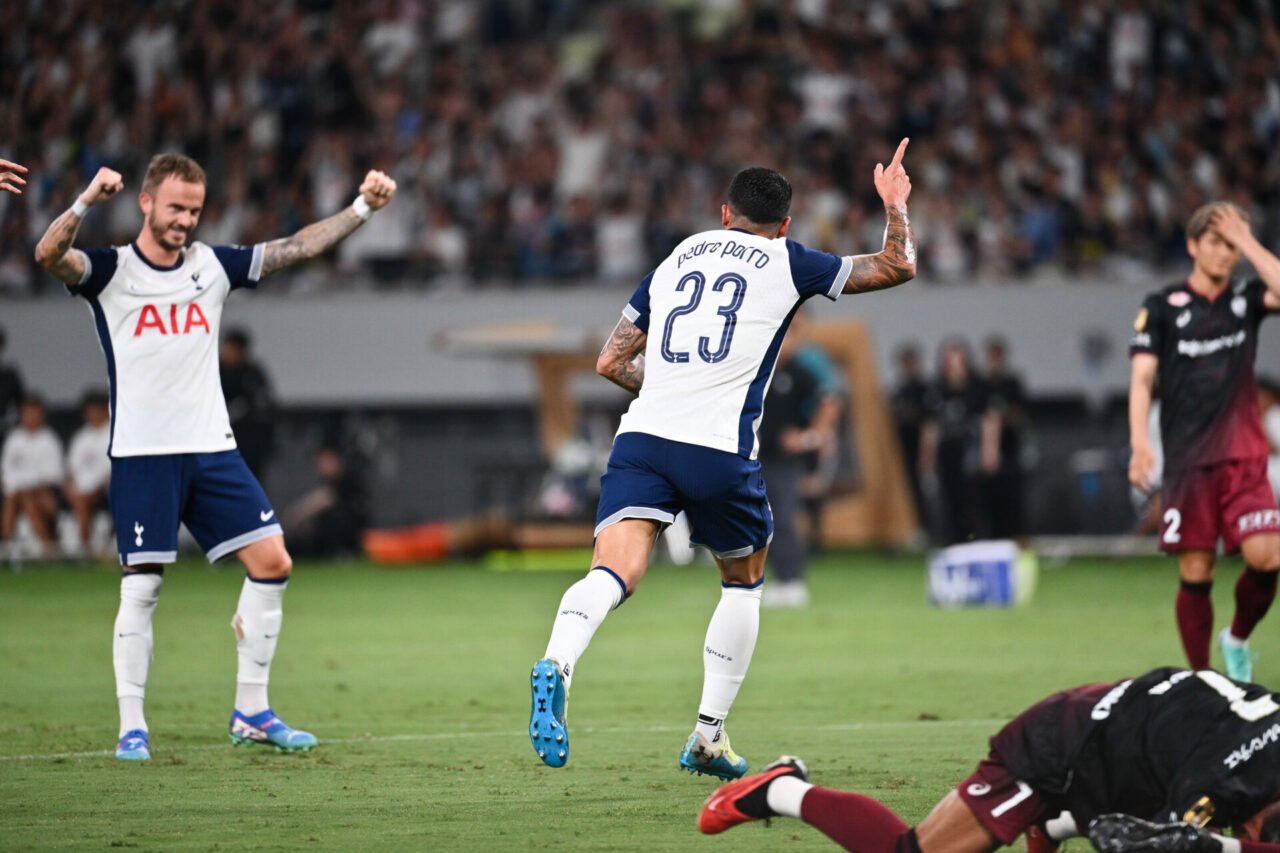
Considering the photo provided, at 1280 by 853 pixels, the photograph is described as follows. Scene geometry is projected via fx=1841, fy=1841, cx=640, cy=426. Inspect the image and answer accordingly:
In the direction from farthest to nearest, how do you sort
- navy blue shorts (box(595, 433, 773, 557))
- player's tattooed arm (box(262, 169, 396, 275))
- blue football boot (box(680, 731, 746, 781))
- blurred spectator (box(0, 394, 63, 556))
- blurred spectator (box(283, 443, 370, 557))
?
blurred spectator (box(283, 443, 370, 557))
blurred spectator (box(0, 394, 63, 556))
player's tattooed arm (box(262, 169, 396, 275))
blue football boot (box(680, 731, 746, 781))
navy blue shorts (box(595, 433, 773, 557))

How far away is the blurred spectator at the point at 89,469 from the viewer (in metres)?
21.8

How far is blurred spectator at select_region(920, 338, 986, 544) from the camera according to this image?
21.4 metres

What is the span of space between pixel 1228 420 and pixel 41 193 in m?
17.5

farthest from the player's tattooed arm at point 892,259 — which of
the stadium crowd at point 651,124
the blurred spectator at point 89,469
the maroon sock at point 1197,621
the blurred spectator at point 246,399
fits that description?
the stadium crowd at point 651,124

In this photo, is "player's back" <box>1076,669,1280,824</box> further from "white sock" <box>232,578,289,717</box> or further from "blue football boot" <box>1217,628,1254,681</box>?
"blue football boot" <box>1217,628,1254,681</box>

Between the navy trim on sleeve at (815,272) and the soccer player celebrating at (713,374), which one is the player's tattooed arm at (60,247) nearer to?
the soccer player celebrating at (713,374)

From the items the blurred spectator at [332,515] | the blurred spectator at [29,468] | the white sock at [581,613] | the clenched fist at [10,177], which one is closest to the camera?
the white sock at [581,613]

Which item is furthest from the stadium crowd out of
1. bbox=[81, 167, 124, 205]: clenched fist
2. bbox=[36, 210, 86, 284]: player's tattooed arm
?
bbox=[81, 167, 124, 205]: clenched fist

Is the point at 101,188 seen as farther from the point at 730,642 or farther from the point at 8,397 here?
the point at 8,397

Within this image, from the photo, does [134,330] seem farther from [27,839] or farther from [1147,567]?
→ [1147,567]

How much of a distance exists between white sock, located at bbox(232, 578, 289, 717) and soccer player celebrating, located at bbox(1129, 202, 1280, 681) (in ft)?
13.9

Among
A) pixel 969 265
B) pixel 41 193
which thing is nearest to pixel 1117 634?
pixel 969 265

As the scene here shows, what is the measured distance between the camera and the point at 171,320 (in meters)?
8.05

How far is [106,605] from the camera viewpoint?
650 inches
